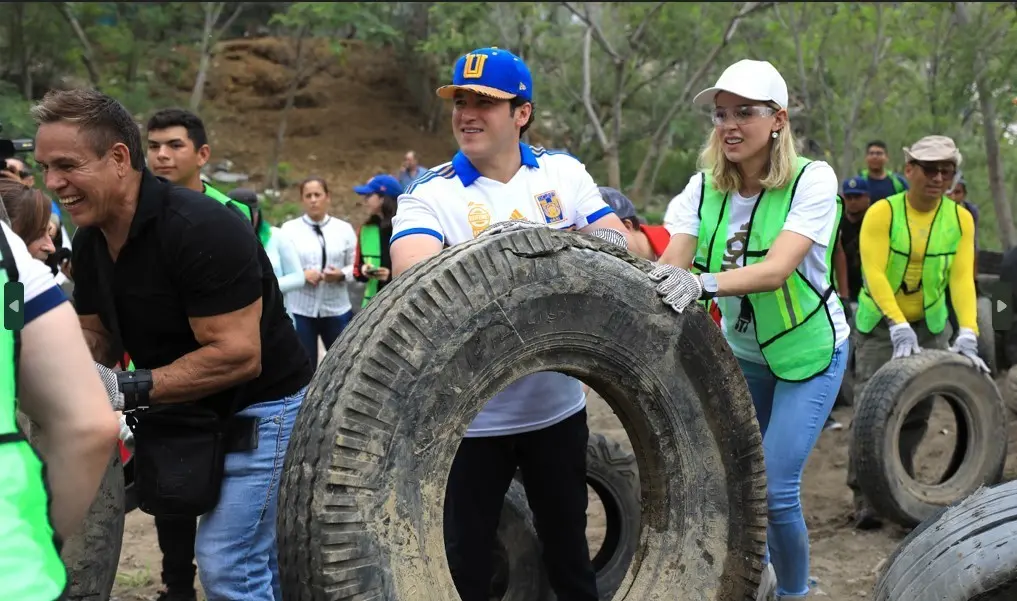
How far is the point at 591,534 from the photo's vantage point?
603 centimetres

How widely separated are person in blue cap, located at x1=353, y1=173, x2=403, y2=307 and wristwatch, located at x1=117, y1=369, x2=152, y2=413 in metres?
4.96

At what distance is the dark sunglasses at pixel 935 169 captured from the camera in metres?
5.93

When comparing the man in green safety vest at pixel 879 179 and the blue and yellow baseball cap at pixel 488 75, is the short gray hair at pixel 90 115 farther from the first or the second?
the man in green safety vest at pixel 879 179

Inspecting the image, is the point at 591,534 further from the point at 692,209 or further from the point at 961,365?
the point at 692,209

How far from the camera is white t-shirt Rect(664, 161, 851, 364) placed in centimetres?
358

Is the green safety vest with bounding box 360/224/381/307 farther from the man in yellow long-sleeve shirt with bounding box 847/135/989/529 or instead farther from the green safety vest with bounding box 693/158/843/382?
the green safety vest with bounding box 693/158/843/382

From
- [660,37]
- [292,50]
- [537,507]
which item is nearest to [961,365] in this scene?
[537,507]

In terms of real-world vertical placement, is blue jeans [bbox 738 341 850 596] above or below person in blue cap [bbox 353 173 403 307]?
below

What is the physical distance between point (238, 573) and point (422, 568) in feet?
3.22

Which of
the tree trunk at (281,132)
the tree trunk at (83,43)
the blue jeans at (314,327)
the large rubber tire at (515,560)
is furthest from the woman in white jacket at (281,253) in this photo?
the tree trunk at (281,132)

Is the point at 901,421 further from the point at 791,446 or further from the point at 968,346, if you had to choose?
the point at 791,446

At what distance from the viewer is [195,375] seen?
9.89 ft

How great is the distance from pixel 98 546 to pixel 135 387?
50 cm

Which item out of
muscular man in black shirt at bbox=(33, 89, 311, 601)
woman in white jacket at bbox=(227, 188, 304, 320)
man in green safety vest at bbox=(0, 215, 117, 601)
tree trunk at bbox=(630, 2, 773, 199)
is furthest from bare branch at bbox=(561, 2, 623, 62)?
man in green safety vest at bbox=(0, 215, 117, 601)
